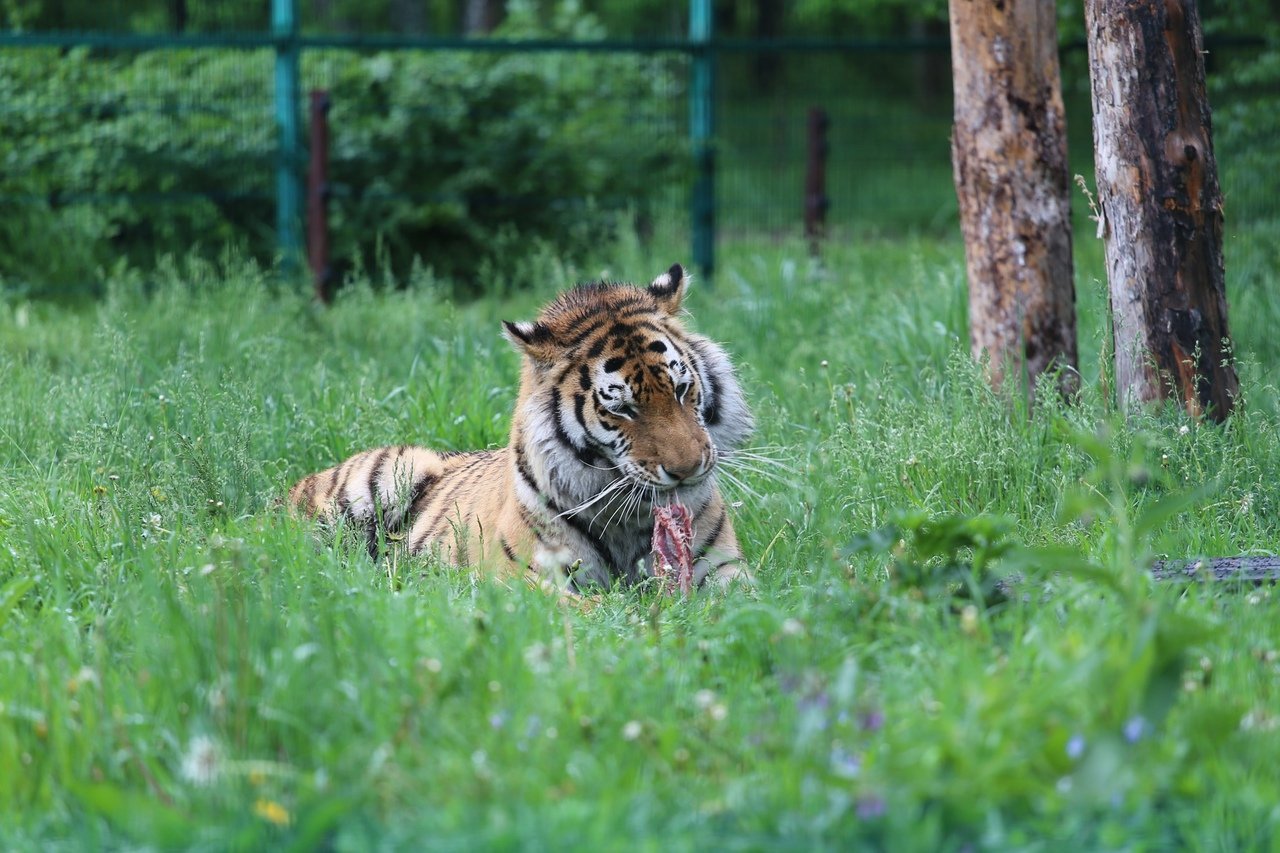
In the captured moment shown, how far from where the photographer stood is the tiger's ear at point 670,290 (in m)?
5.14

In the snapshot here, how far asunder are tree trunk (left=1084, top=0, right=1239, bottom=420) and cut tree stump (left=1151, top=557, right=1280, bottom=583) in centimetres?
143

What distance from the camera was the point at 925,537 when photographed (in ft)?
11.4

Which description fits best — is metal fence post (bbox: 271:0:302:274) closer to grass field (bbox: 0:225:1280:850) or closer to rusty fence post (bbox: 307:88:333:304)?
rusty fence post (bbox: 307:88:333:304)

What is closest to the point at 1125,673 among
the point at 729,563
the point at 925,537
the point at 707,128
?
the point at 925,537

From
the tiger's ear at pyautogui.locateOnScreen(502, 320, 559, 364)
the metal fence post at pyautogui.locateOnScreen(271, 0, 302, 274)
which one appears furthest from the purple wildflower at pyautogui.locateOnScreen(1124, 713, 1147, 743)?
the metal fence post at pyautogui.locateOnScreen(271, 0, 302, 274)

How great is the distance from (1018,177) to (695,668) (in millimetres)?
3603

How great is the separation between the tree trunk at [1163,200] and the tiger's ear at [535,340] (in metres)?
2.11

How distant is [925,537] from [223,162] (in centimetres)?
927

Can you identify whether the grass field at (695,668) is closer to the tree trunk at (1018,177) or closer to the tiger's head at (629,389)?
the tiger's head at (629,389)

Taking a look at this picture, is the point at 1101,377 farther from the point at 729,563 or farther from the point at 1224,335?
the point at 729,563

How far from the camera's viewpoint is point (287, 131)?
36.3ft

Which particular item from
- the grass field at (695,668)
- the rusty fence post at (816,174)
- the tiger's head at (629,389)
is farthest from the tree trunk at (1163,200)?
the rusty fence post at (816,174)

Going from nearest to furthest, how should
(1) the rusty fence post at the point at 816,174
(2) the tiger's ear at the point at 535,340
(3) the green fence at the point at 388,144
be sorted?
(2) the tiger's ear at the point at 535,340
(3) the green fence at the point at 388,144
(1) the rusty fence post at the point at 816,174

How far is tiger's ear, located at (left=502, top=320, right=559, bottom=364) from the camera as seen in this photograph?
192 inches
